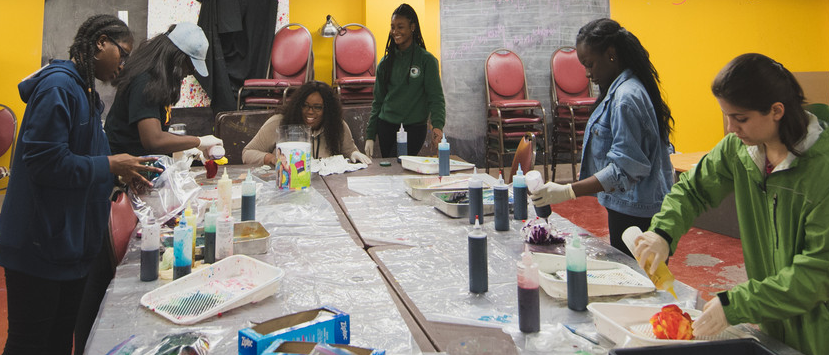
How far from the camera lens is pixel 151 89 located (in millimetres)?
2539

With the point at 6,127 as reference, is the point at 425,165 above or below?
below

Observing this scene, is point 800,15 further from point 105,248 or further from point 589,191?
point 105,248

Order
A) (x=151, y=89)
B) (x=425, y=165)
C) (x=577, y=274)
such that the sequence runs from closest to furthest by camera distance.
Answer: (x=577, y=274) → (x=151, y=89) → (x=425, y=165)

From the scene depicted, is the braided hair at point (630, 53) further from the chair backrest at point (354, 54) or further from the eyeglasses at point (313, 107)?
the chair backrest at point (354, 54)

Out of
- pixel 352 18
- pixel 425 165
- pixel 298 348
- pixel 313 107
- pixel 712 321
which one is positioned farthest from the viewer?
pixel 352 18

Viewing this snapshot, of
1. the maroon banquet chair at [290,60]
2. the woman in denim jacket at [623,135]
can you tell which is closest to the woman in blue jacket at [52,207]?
the woman in denim jacket at [623,135]

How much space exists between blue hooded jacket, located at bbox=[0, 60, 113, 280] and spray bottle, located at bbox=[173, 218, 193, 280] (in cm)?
42

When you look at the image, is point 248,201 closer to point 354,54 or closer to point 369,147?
point 369,147

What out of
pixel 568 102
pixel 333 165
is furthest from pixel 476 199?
pixel 568 102

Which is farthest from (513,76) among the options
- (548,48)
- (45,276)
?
(45,276)

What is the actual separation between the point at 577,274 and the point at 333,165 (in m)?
2.33

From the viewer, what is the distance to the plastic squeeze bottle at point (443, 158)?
3.09 meters

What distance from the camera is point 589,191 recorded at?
2125 mm

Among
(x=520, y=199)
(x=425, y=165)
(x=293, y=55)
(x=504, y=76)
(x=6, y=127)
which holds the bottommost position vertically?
(x=520, y=199)
